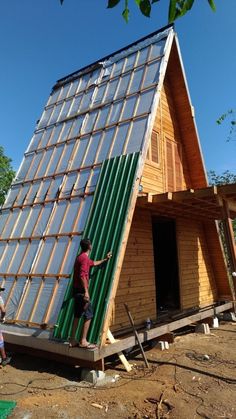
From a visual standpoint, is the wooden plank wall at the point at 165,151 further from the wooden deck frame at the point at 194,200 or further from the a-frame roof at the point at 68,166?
the a-frame roof at the point at 68,166

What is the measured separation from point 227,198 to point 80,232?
12.9 ft

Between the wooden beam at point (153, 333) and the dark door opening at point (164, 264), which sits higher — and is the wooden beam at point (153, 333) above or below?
below

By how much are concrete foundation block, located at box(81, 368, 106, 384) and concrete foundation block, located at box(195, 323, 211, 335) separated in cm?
447

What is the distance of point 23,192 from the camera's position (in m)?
10.2

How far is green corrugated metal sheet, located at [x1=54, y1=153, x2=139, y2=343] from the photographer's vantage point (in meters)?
6.56

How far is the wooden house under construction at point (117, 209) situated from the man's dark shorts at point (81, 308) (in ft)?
0.71

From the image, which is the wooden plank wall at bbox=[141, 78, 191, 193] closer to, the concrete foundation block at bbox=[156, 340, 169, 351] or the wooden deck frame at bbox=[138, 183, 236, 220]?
the wooden deck frame at bbox=[138, 183, 236, 220]

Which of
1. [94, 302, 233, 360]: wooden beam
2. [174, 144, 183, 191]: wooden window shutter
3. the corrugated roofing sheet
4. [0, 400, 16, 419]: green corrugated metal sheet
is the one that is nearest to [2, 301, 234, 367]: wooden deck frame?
[94, 302, 233, 360]: wooden beam

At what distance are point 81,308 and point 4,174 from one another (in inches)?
1215

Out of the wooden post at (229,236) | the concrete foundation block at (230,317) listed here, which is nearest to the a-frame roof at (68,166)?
the wooden post at (229,236)

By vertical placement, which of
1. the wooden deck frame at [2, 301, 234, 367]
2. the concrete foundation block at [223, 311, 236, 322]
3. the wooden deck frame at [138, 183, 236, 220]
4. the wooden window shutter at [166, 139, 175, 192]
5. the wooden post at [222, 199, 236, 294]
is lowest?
the wooden deck frame at [2, 301, 234, 367]

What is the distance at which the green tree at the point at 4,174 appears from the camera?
34312mm

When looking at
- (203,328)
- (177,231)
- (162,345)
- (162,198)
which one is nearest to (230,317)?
(203,328)

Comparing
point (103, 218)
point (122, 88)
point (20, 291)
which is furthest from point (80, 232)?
point (122, 88)
